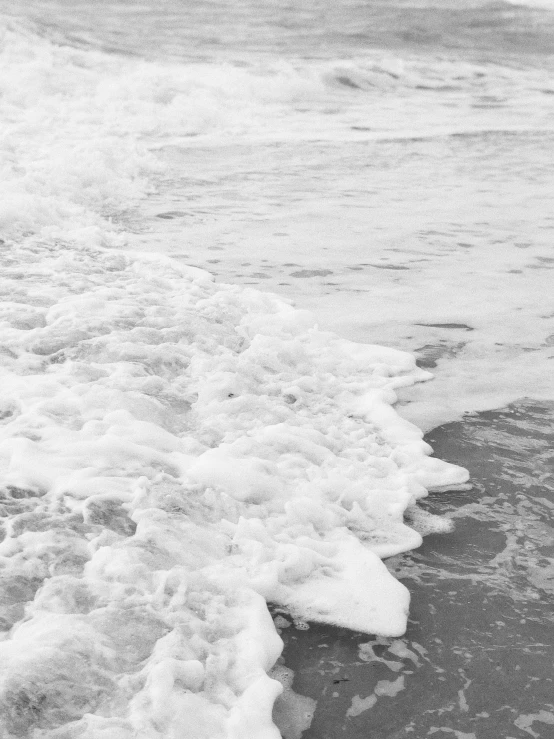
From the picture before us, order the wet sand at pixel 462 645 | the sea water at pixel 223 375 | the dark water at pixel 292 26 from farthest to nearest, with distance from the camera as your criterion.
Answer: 1. the dark water at pixel 292 26
2. the sea water at pixel 223 375
3. the wet sand at pixel 462 645

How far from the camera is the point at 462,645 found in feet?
7.80

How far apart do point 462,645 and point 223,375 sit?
1.83 metres

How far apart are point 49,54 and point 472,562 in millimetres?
13091

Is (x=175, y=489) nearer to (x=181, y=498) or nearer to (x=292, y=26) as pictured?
(x=181, y=498)

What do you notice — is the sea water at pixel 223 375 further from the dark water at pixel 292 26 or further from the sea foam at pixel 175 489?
the dark water at pixel 292 26

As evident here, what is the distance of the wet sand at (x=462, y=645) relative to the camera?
2.14 metres

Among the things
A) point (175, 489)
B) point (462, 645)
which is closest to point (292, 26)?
point (175, 489)

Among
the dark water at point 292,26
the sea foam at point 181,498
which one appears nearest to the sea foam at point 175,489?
the sea foam at point 181,498

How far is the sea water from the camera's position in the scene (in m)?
2.27

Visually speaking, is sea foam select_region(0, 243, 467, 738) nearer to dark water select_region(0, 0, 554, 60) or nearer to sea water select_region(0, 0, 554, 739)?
sea water select_region(0, 0, 554, 739)

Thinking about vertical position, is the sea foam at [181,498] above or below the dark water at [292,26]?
below

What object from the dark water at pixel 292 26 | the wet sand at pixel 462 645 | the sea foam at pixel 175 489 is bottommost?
the wet sand at pixel 462 645

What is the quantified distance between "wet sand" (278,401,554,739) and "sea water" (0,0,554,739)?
0.22ft

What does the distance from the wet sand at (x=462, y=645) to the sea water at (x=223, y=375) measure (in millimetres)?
67
